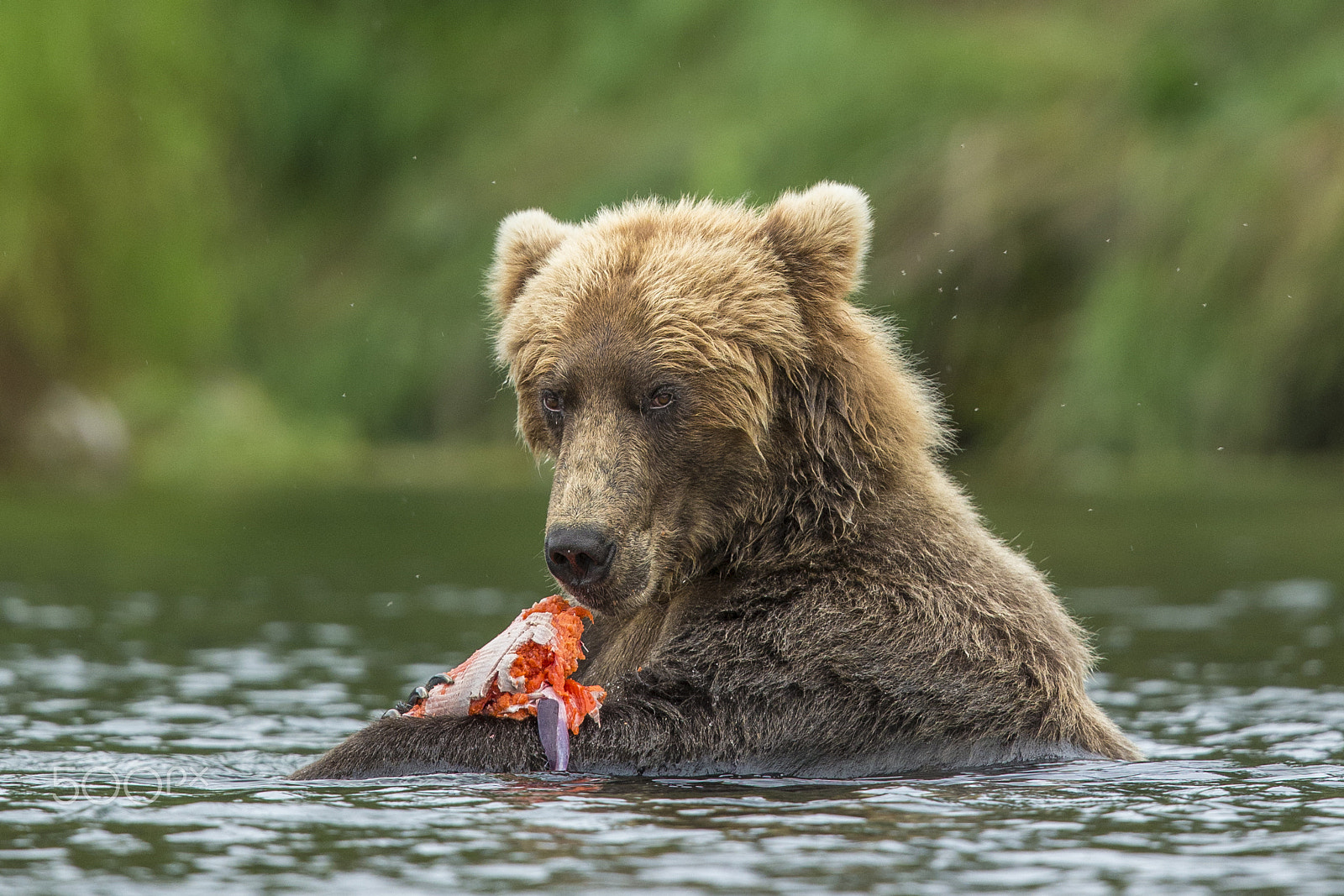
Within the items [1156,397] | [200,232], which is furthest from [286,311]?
[1156,397]

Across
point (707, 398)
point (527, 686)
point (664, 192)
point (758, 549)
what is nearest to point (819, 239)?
point (707, 398)

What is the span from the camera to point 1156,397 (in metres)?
19.8

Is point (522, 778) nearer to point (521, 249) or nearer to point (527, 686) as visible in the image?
point (527, 686)

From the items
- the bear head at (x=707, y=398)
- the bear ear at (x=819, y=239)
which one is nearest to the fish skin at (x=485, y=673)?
the bear head at (x=707, y=398)

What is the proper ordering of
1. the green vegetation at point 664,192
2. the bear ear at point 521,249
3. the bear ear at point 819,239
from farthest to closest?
the green vegetation at point 664,192, the bear ear at point 521,249, the bear ear at point 819,239

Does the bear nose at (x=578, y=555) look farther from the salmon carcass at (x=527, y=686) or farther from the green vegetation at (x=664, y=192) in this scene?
the green vegetation at (x=664, y=192)

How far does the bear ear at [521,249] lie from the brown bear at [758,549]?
344mm

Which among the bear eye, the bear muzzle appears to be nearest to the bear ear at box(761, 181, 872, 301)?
the bear eye

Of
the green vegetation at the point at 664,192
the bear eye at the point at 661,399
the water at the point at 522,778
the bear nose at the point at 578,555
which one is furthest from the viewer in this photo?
the green vegetation at the point at 664,192

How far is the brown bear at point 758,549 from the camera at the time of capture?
6.36 metres

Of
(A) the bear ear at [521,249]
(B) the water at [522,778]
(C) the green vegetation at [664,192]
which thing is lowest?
(B) the water at [522,778]

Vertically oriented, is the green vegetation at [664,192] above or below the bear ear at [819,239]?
above

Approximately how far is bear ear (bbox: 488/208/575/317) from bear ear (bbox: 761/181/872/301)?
2.73 feet

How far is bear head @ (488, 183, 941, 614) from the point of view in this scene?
6434 mm
